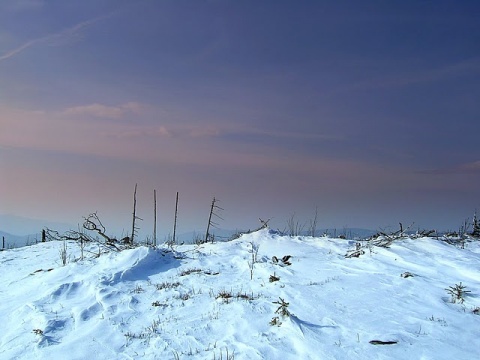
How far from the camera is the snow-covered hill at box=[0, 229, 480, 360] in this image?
244 inches

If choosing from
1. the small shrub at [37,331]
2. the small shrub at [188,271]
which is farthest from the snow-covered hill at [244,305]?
the small shrub at [188,271]

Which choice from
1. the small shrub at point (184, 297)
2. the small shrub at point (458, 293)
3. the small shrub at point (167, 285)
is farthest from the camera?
the small shrub at point (167, 285)

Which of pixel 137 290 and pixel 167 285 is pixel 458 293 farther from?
pixel 137 290

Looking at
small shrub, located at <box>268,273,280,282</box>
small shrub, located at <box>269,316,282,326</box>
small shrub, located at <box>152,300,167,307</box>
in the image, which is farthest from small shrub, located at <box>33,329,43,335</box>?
small shrub, located at <box>268,273,280,282</box>

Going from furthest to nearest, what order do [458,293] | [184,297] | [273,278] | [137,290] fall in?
[273,278] → [137,290] → [184,297] → [458,293]

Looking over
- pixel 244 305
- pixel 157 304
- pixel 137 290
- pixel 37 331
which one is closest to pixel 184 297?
pixel 157 304

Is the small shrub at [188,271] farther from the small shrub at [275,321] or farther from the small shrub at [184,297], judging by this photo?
the small shrub at [275,321]

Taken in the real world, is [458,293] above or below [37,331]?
above

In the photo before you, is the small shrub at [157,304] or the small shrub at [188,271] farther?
the small shrub at [188,271]

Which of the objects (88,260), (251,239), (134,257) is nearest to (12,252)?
(88,260)

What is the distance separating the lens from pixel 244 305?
8.18 meters

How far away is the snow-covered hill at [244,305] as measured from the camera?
244 inches

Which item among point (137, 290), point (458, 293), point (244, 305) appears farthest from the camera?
point (137, 290)

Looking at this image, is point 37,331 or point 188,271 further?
point 188,271
